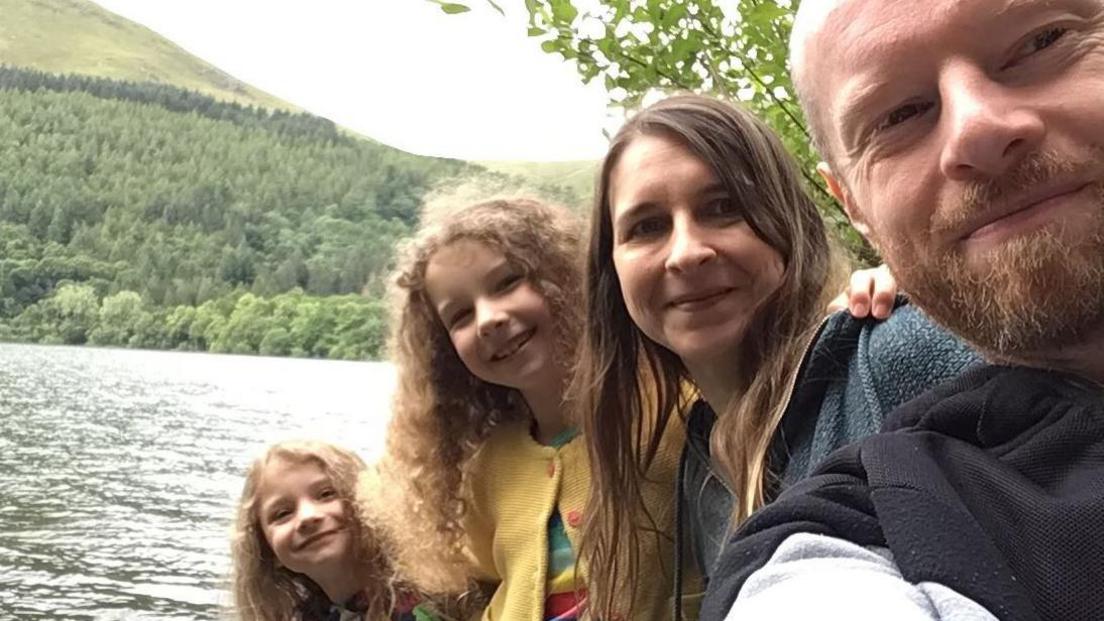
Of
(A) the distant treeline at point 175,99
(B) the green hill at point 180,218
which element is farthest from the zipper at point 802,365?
(A) the distant treeline at point 175,99

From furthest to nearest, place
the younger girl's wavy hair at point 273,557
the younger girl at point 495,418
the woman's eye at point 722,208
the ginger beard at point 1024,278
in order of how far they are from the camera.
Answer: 1. the younger girl's wavy hair at point 273,557
2. the younger girl at point 495,418
3. the woman's eye at point 722,208
4. the ginger beard at point 1024,278

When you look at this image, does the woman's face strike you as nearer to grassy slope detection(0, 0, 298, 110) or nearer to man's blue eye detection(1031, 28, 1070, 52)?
man's blue eye detection(1031, 28, 1070, 52)

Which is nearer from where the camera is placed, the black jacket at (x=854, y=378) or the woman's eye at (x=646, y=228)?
the black jacket at (x=854, y=378)

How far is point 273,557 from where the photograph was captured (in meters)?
4.73

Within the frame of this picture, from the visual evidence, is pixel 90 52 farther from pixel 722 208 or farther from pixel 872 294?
pixel 872 294

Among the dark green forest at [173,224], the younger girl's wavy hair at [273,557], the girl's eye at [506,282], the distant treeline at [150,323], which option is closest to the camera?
the girl's eye at [506,282]

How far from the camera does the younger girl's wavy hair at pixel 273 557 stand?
15.4 feet

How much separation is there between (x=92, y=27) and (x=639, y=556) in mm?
217683


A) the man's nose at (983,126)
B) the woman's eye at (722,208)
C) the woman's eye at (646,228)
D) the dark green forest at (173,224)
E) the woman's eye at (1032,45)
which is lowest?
the dark green forest at (173,224)

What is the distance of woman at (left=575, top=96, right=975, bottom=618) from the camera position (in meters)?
2.02

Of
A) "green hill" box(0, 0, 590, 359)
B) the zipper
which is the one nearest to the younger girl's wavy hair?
the zipper

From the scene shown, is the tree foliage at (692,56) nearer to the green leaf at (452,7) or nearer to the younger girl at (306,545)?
the green leaf at (452,7)

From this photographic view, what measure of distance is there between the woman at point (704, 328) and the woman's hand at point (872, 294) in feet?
0.10

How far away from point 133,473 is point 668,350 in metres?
35.1
